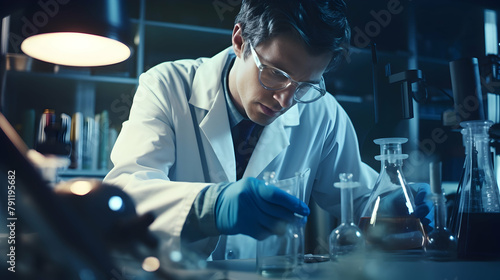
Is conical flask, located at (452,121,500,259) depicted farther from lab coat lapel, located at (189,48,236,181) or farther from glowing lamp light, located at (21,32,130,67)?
glowing lamp light, located at (21,32,130,67)

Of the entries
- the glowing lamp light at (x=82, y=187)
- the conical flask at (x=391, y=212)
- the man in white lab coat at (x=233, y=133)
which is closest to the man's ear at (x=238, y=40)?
the man in white lab coat at (x=233, y=133)

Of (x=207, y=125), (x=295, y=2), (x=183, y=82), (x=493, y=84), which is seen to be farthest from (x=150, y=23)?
(x=493, y=84)

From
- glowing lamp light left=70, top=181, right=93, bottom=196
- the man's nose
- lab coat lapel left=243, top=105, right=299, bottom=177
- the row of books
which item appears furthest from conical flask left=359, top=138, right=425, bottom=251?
the row of books

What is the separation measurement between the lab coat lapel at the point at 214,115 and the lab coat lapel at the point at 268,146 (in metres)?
0.07

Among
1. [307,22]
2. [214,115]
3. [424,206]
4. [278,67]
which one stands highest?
[307,22]

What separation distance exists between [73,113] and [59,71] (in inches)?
10.4

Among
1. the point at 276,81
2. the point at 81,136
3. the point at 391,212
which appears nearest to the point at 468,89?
the point at 391,212

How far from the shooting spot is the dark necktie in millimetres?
1442

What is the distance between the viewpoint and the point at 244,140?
1.47m

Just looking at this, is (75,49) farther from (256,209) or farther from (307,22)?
(256,209)

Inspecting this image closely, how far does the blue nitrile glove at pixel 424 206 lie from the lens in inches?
38.1

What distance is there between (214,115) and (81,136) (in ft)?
4.25

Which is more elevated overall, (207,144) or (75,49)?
(75,49)

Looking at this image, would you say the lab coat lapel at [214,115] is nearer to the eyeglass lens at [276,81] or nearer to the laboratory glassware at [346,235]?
the eyeglass lens at [276,81]
